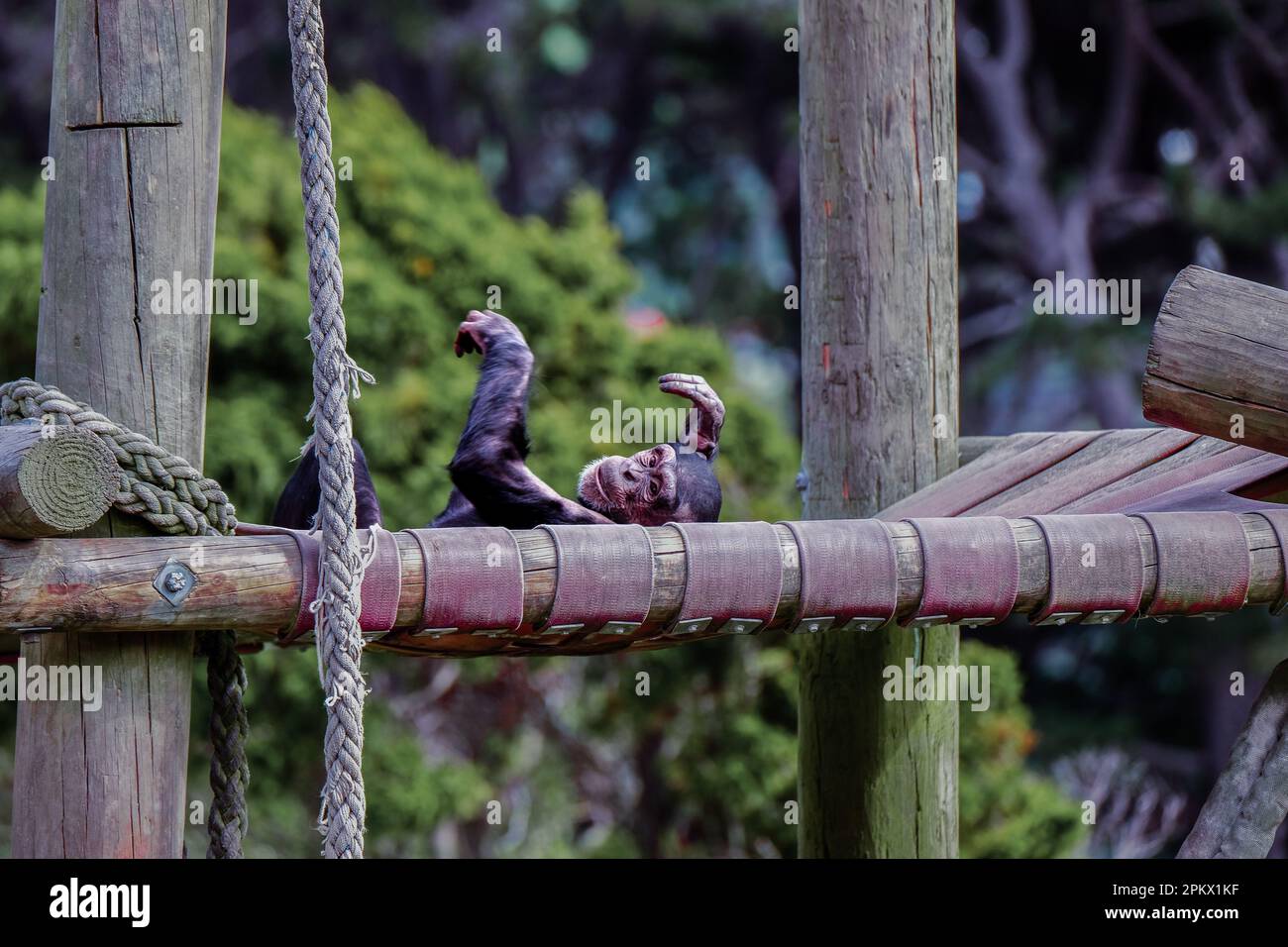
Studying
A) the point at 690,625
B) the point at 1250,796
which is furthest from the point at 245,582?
the point at 1250,796

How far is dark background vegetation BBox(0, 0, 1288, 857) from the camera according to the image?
575 centimetres

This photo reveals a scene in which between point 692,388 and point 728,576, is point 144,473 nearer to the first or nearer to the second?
point 728,576

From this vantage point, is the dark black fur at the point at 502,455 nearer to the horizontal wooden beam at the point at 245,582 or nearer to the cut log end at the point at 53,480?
the horizontal wooden beam at the point at 245,582

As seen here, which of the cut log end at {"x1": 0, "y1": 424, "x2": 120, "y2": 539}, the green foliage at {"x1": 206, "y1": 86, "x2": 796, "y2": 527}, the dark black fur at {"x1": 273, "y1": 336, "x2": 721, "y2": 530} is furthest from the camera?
the green foliage at {"x1": 206, "y1": 86, "x2": 796, "y2": 527}

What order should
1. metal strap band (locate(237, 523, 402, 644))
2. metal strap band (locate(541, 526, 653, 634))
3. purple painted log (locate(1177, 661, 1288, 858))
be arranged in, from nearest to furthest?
metal strap band (locate(237, 523, 402, 644))
metal strap band (locate(541, 526, 653, 634))
purple painted log (locate(1177, 661, 1288, 858))

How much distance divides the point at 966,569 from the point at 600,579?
0.73m

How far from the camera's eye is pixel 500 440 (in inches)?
128

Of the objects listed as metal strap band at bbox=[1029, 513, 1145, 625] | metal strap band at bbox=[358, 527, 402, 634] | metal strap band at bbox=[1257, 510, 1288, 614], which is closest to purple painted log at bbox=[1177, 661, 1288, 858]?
metal strap band at bbox=[1257, 510, 1288, 614]

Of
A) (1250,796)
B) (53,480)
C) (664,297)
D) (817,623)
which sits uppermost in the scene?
(664,297)

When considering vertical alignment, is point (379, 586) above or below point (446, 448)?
below

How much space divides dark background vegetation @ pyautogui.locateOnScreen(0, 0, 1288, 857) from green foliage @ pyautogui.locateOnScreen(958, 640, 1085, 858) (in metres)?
0.02

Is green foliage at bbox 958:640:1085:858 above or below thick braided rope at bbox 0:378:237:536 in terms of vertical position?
below

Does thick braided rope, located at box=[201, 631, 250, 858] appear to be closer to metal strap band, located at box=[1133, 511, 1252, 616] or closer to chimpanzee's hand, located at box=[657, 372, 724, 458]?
chimpanzee's hand, located at box=[657, 372, 724, 458]
